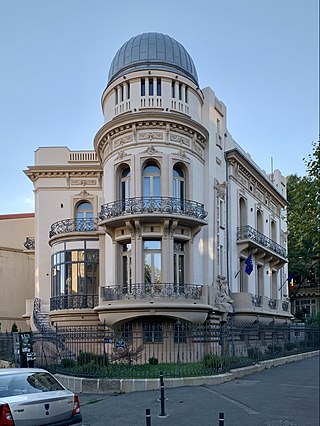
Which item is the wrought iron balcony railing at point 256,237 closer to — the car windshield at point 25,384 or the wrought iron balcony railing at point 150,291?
the wrought iron balcony railing at point 150,291

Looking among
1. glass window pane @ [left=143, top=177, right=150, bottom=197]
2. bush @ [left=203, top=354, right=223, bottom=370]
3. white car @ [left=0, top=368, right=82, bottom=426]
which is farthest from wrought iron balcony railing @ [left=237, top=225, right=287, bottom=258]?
white car @ [left=0, top=368, right=82, bottom=426]

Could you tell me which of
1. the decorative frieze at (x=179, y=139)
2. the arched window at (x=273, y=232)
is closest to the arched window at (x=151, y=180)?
the decorative frieze at (x=179, y=139)

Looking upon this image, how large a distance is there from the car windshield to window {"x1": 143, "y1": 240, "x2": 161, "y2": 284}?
14.7 meters

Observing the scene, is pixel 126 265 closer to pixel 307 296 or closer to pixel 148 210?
pixel 148 210

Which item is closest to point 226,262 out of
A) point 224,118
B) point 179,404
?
point 224,118

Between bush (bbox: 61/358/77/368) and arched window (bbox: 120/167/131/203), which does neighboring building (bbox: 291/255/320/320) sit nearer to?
arched window (bbox: 120/167/131/203)

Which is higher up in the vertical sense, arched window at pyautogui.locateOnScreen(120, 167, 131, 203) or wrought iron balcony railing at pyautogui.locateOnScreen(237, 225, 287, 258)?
arched window at pyautogui.locateOnScreen(120, 167, 131, 203)

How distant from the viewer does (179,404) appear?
13523mm

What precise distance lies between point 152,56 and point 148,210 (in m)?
8.14

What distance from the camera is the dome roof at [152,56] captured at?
2628 cm

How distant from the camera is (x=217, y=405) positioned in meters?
13.4

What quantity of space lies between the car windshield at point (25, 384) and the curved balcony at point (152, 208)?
48.0 feet

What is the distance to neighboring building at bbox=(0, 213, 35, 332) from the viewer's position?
34094 mm

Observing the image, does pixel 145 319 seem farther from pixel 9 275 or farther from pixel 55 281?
pixel 9 275
